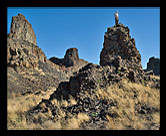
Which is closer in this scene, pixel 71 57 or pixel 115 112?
pixel 115 112

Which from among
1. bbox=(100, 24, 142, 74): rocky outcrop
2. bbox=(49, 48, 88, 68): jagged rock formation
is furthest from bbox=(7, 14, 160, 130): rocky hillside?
bbox=(49, 48, 88, 68): jagged rock formation

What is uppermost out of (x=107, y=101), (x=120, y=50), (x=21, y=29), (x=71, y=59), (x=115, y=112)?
(x=21, y=29)

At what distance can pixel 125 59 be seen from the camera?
7770 millimetres

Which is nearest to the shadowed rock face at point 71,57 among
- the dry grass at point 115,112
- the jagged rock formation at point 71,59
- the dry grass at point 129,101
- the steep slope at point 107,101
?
the jagged rock formation at point 71,59

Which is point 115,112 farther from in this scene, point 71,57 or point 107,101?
point 71,57

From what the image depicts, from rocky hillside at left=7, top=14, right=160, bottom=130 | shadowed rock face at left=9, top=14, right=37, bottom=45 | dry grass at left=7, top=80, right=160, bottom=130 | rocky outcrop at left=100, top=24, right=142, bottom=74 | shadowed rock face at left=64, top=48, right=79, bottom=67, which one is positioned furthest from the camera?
shadowed rock face at left=64, top=48, right=79, bottom=67

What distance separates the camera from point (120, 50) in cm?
825

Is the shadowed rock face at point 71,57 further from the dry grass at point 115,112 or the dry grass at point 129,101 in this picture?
the dry grass at point 115,112

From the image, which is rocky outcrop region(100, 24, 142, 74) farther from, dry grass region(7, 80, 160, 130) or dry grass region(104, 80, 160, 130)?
dry grass region(7, 80, 160, 130)

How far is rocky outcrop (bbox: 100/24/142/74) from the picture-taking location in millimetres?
7340

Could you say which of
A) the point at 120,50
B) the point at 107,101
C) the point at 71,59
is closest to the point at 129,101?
the point at 107,101
